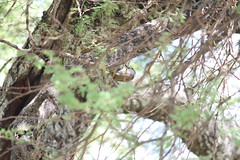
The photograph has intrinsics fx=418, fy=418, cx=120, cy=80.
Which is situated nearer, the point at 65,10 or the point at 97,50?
the point at 97,50

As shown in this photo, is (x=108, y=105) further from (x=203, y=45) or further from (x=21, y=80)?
(x=21, y=80)

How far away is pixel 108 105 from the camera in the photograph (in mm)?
1050

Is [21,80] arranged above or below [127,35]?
below

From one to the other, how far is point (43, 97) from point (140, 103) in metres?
1.20

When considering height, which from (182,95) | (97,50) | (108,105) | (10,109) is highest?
(182,95)

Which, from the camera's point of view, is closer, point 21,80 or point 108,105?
point 108,105

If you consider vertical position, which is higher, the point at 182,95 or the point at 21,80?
the point at 182,95

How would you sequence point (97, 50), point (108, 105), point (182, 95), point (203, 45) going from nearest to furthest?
point (108, 105) < point (203, 45) < point (97, 50) < point (182, 95)

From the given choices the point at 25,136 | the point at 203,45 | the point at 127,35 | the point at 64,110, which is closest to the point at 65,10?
the point at 127,35

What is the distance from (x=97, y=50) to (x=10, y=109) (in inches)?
31.0

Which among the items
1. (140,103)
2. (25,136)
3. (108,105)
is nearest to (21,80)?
(25,136)

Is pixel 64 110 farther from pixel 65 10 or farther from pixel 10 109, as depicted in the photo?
pixel 65 10

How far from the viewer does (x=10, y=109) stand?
267 centimetres

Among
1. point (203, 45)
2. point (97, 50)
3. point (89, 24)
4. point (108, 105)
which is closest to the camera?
point (108, 105)
